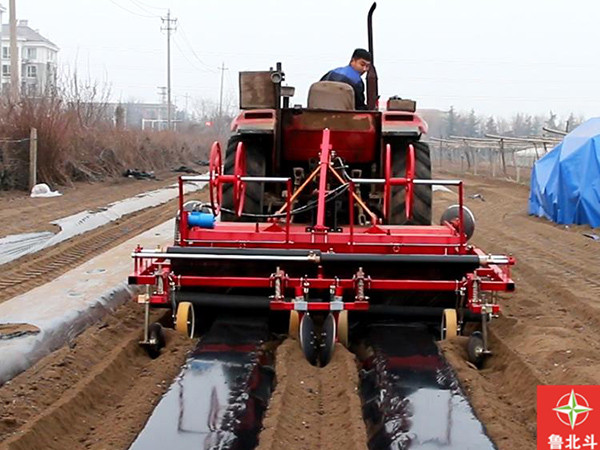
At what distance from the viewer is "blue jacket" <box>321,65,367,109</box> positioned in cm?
784

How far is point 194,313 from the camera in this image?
19.1 feet

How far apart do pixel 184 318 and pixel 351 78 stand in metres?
3.25

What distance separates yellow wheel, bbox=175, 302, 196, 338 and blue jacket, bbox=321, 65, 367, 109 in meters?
3.09

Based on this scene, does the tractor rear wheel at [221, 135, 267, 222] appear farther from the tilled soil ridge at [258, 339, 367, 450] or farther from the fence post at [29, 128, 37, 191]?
the fence post at [29, 128, 37, 191]

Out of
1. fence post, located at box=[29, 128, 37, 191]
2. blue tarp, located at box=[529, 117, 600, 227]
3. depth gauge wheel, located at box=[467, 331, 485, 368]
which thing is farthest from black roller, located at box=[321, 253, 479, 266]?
fence post, located at box=[29, 128, 37, 191]

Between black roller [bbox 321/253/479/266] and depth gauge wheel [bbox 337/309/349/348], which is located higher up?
black roller [bbox 321/253/479/266]

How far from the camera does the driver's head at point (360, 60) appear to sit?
25.6 ft

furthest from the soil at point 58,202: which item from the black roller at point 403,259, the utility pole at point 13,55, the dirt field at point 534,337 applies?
the black roller at point 403,259

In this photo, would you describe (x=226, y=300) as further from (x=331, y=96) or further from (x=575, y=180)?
(x=575, y=180)

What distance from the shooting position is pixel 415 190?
24.0 feet

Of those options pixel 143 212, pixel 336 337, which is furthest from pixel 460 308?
pixel 143 212

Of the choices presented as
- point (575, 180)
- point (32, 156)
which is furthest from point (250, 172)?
point (32, 156)

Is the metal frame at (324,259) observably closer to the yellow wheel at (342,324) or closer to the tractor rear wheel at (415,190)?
the yellow wheel at (342,324)

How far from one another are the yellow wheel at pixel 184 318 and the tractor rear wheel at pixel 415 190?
212 cm
